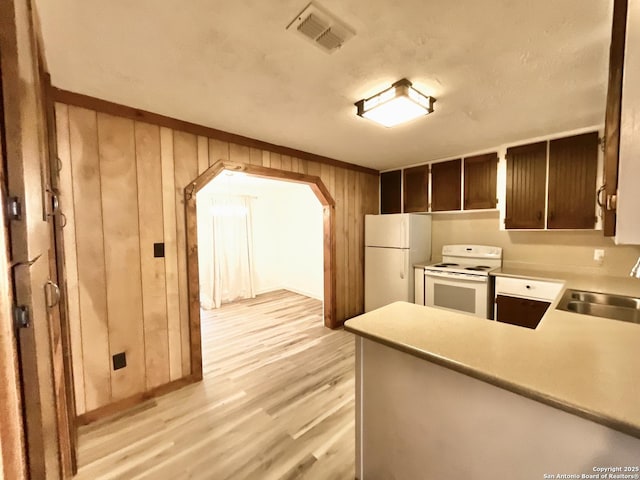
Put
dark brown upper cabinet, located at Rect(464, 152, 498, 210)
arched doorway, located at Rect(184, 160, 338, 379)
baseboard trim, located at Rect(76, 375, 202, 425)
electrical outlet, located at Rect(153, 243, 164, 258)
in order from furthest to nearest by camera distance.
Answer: dark brown upper cabinet, located at Rect(464, 152, 498, 210)
arched doorway, located at Rect(184, 160, 338, 379)
electrical outlet, located at Rect(153, 243, 164, 258)
baseboard trim, located at Rect(76, 375, 202, 425)

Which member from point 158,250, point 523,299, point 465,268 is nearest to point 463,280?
point 465,268

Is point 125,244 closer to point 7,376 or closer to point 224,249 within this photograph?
point 7,376

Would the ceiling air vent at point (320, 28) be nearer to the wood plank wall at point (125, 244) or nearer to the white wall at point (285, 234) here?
the wood plank wall at point (125, 244)

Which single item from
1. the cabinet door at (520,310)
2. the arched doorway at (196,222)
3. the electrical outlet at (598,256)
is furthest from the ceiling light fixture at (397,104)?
the electrical outlet at (598,256)

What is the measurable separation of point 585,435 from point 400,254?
2840mm

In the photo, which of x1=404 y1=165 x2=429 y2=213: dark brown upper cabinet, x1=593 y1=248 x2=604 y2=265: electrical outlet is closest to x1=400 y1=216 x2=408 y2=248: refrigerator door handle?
x1=404 y1=165 x2=429 y2=213: dark brown upper cabinet

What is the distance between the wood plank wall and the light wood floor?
1.03 ft

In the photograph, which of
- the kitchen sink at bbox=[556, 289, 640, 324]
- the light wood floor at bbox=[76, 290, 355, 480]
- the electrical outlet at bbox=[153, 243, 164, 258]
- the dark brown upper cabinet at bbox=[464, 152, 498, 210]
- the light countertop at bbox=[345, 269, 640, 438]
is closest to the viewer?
the light countertop at bbox=[345, 269, 640, 438]

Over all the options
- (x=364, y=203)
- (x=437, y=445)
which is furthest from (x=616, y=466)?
(x=364, y=203)

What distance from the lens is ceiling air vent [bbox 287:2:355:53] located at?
3.79 feet

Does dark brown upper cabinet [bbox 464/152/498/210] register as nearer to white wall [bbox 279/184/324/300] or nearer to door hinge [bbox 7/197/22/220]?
white wall [bbox 279/184/324/300]

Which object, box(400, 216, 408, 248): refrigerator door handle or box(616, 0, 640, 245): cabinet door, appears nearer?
box(616, 0, 640, 245): cabinet door

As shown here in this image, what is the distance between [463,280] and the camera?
3.11m

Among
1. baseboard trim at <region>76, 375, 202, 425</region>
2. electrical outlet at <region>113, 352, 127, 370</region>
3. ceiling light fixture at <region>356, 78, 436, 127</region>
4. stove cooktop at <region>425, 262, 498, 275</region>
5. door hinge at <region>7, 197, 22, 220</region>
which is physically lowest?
baseboard trim at <region>76, 375, 202, 425</region>
